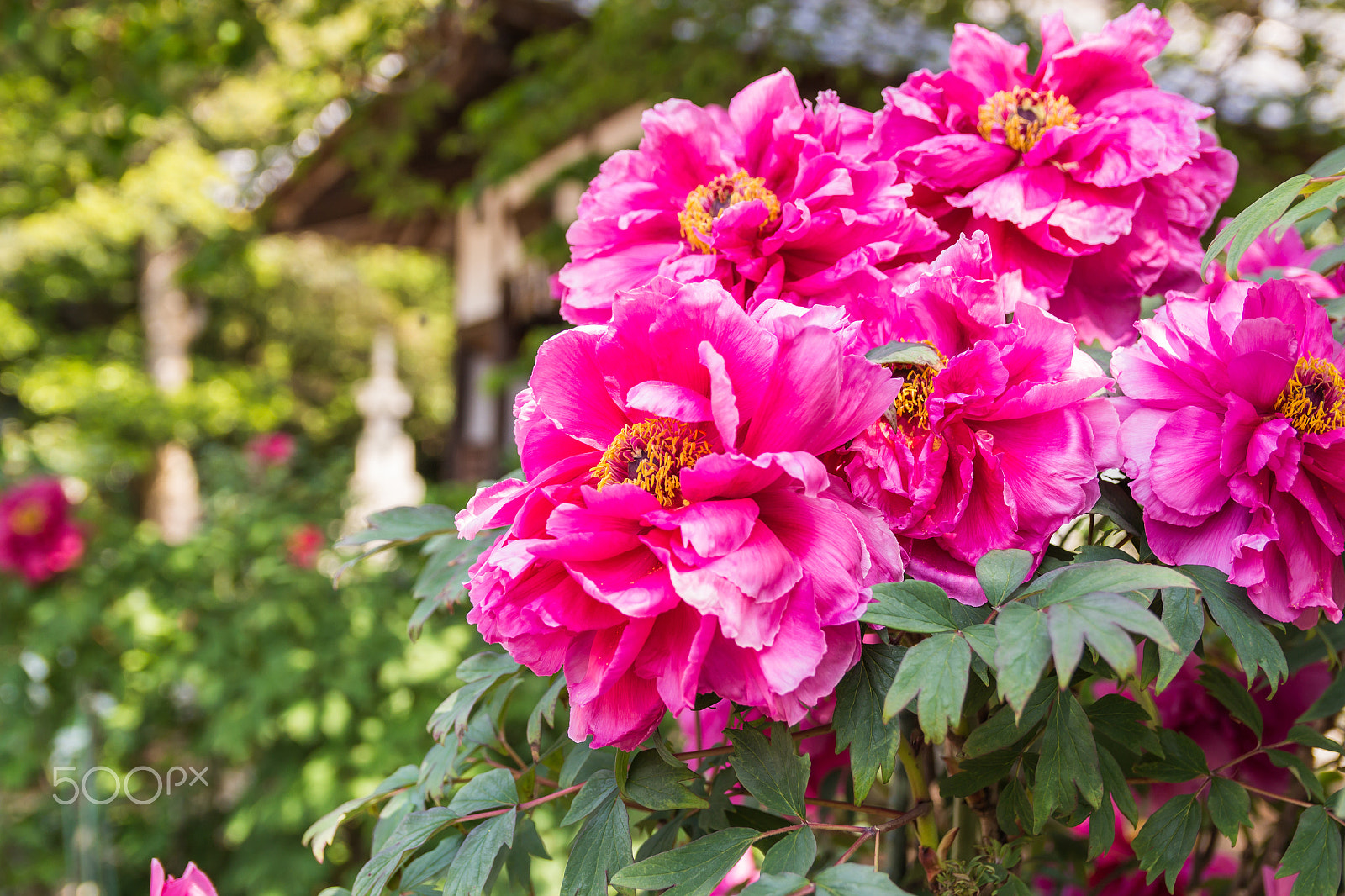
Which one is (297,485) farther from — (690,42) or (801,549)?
(801,549)

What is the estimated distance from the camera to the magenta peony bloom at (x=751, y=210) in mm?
543

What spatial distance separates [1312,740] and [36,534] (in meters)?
3.17

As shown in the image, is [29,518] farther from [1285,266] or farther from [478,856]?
[1285,266]

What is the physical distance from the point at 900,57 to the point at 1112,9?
74 cm

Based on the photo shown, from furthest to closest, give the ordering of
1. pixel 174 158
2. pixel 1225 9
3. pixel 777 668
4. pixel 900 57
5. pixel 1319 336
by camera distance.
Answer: pixel 174 158
pixel 900 57
pixel 1225 9
pixel 1319 336
pixel 777 668

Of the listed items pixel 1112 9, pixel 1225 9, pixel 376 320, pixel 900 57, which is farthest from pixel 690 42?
pixel 376 320

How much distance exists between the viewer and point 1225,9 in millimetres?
2938

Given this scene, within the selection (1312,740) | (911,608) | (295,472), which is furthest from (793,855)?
(295,472)

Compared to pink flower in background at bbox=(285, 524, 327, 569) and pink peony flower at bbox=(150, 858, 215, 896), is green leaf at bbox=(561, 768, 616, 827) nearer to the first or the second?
pink peony flower at bbox=(150, 858, 215, 896)

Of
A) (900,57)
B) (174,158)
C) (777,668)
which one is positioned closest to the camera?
(777,668)

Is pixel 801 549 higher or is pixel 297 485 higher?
pixel 801 549

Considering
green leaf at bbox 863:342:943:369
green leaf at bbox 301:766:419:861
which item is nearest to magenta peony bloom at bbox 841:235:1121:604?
green leaf at bbox 863:342:943:369

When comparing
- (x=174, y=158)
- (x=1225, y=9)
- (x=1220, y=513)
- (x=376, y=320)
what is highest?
(x=1220, y=513)

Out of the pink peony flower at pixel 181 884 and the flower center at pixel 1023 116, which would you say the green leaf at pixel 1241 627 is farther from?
the pink peony flower at pixel 181 884
